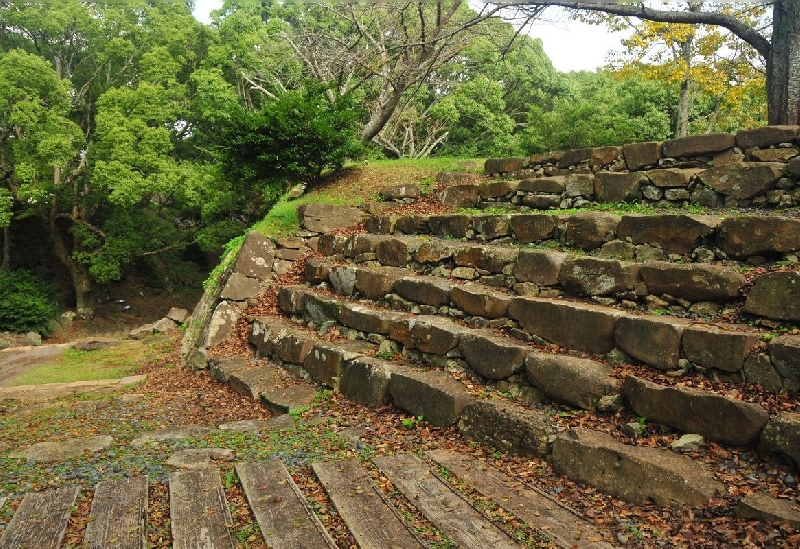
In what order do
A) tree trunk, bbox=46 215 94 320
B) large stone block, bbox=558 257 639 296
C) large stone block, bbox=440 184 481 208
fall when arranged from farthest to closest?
tree trunk, bbox=46 215 94 320, large stone block, bbox=440 184 481 208, large stone block, bbox=558 257 639 296

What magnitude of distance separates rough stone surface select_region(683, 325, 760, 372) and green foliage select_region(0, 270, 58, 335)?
17526 millimetres

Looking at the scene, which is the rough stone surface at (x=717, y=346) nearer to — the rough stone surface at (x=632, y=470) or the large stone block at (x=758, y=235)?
the rough stone surface at (x=632, y=470)

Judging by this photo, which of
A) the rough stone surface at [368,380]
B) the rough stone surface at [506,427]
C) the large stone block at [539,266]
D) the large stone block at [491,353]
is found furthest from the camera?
the large stone block at [539,266]

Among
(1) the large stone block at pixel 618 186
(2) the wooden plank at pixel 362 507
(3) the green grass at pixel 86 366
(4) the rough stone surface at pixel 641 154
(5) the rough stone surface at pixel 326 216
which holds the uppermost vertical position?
(4) the rough stone surface at pixel 641 154

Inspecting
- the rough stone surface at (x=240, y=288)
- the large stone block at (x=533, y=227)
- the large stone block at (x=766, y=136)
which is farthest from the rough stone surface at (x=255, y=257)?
the large stone block at (x=766, y=136)

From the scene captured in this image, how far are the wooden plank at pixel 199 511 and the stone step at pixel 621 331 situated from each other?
294cm

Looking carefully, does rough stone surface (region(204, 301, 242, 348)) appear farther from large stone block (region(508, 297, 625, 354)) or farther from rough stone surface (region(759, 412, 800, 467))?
rough stone surface (region(759, 412, 800, 467))

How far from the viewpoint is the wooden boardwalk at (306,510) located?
272 centimetres

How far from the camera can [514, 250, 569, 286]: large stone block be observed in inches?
210

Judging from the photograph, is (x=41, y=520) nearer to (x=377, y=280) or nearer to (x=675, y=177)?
(x=377, y=280)

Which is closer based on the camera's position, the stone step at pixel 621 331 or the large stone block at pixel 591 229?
the stone step at pixel 621 331

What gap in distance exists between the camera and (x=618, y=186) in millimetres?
7172

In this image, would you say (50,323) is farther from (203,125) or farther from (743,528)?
(743,528)

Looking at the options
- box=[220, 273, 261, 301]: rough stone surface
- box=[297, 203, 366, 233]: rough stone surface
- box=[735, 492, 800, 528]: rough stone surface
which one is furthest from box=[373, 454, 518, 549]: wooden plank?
box=[297, 203, 366, 233]: rough stone surface
